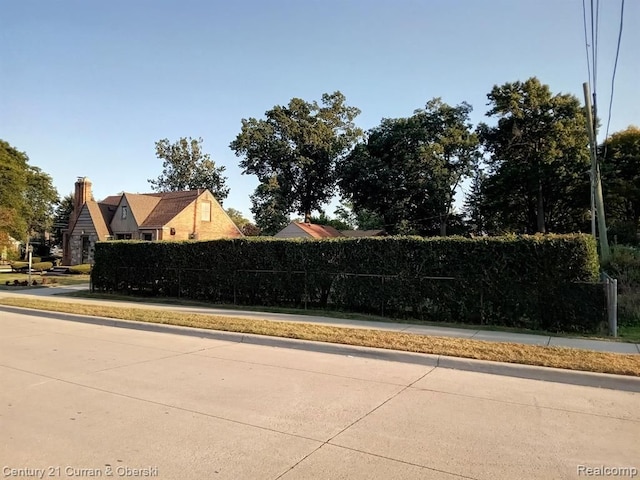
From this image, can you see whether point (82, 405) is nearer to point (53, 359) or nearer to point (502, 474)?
point (53, 359)

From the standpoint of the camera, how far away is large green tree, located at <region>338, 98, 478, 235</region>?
43.6m

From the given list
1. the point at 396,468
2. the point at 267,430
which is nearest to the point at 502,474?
the point at 396,468

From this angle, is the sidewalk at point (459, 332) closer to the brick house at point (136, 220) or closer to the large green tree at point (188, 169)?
the brick house at point (136, 220)

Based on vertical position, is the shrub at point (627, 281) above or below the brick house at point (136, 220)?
below

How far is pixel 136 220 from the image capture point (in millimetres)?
38438

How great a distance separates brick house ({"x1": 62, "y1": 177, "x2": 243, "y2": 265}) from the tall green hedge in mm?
20114

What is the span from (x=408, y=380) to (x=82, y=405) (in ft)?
14.0

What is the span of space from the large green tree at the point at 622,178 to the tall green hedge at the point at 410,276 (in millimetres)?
31114

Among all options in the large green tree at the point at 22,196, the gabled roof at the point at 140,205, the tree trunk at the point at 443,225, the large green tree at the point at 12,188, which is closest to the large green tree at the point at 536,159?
the tree trunk at the point at 443,225

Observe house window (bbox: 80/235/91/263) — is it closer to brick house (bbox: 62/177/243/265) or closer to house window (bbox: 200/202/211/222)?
brick house (bbox: 62/177/243/265)

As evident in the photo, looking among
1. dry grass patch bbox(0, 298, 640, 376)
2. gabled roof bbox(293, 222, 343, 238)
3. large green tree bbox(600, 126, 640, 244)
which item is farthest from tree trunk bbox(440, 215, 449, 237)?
dry grass patch bbox(0, 298, 640, 376)

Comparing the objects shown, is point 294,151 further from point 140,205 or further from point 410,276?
point 410,276

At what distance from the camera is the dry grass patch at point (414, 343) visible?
728cm

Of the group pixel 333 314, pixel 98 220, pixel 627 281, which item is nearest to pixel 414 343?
pixel 333 314
